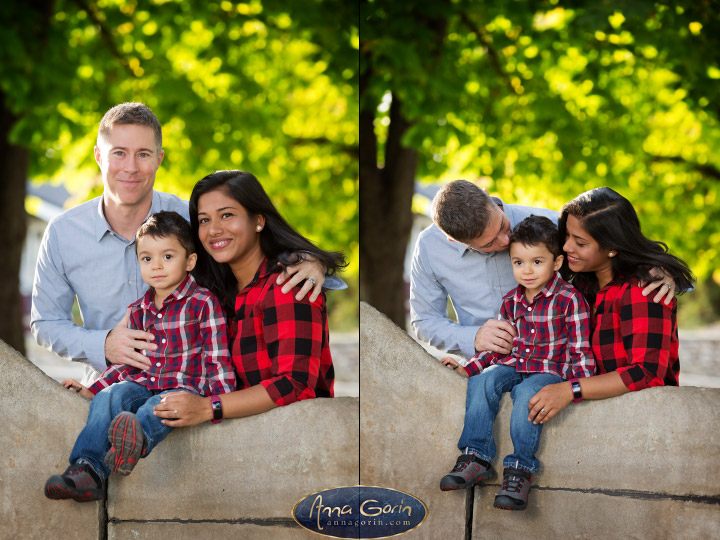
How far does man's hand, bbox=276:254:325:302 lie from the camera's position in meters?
2.44

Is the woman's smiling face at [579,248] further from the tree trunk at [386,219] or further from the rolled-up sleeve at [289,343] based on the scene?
the rolled-up sleeve at [289,343]

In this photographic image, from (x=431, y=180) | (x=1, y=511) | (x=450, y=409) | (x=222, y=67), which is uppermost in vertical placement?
(x=222, y=67)

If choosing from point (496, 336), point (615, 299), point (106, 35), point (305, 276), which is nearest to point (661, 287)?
point (615, 299)

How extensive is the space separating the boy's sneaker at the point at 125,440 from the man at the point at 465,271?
3.00 ft

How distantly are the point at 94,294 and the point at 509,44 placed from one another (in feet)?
11.5

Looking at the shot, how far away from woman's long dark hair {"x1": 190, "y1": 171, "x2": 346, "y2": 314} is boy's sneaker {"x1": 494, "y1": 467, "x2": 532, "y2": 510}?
826 millimetres

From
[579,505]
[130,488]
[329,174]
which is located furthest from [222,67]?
[579,505]

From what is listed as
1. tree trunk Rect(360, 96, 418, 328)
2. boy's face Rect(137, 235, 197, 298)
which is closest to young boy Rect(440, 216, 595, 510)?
tree trunk Rect(360, 96, 418, 328)

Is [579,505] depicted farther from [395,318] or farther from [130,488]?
[130,488]

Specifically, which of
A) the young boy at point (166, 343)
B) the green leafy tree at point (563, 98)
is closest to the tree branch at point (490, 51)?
the green leafy tree at point (563, 98)

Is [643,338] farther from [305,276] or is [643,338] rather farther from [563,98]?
[563,98]

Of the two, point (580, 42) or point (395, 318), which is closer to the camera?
point (395, 318)

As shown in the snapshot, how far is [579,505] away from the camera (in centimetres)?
246

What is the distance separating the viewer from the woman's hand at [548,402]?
2379 mm
